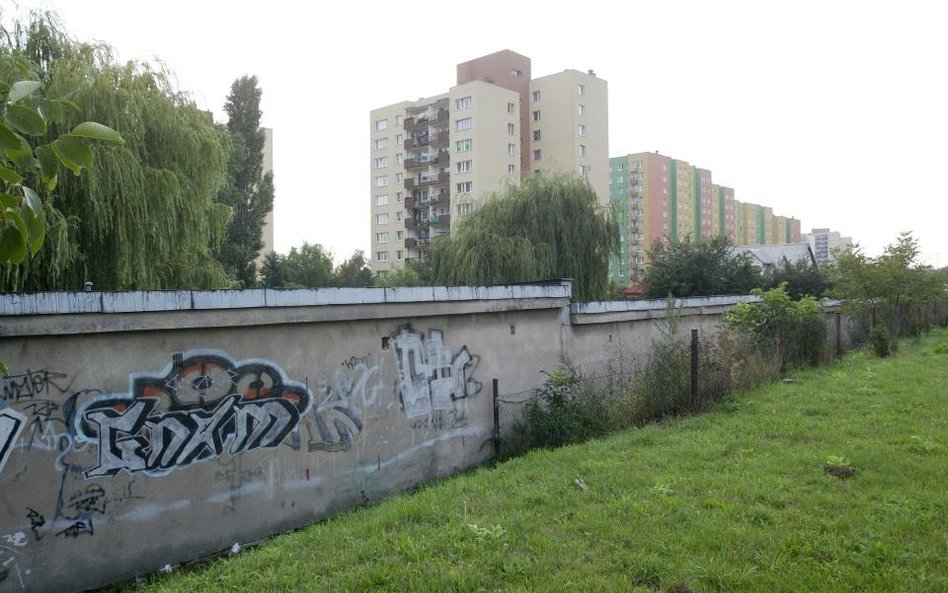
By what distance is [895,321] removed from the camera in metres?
18.1

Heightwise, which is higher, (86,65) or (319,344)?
(86,65)

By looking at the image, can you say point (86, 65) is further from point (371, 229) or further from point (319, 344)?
point (371, 229)

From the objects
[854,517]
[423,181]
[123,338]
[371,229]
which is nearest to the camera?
[854,517]

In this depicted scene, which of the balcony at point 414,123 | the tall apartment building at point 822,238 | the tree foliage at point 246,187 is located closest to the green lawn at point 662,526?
the tree foliage at point 246,187

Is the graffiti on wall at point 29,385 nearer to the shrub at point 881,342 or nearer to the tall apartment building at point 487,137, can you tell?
the shrub at point 881,342

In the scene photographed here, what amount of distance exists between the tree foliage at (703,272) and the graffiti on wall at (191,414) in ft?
72.7

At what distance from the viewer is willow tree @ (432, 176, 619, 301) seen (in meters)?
21.0

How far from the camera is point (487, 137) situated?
56.1 m

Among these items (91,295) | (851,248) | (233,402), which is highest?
(851,248)

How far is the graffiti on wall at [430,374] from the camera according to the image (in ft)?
24.6

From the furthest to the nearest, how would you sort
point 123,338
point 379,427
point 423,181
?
1. point 423,181
2. point 379,427
3. point 123,338

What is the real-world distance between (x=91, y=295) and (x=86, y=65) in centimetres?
705

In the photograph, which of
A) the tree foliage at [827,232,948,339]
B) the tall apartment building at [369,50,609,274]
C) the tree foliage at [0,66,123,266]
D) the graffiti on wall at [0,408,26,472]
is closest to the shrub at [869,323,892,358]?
the tree foliage at [827,232,948,339]

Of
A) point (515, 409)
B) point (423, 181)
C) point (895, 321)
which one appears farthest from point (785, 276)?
point (423, 181)
